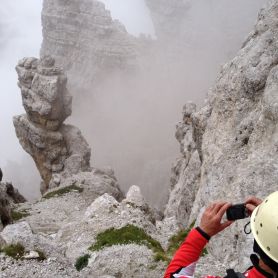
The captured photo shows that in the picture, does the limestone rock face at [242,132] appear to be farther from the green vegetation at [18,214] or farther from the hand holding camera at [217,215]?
the green vegetation at [18,214]

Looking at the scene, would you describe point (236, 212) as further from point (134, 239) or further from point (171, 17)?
point (171, 17)

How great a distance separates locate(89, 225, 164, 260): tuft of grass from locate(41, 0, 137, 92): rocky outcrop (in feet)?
455

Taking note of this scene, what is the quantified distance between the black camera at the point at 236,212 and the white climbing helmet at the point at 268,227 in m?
0.71

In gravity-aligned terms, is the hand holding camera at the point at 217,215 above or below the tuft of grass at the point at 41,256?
above

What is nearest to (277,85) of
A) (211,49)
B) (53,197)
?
(53,197)

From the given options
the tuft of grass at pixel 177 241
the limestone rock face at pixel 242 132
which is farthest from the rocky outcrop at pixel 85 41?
the tuft of grass at pixel 177 241

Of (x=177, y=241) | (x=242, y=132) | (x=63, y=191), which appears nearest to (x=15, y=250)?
(x=177, y=241)

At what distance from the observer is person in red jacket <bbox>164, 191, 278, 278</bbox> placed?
6352 mm

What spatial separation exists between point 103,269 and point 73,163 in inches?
Result: 1863

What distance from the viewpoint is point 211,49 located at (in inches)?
7347

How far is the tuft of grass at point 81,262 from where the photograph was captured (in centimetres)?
2534

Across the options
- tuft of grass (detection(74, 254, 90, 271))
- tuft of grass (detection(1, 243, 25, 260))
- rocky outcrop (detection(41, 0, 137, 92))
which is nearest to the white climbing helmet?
tuft of grass (detection(1, 243, 25, 260))

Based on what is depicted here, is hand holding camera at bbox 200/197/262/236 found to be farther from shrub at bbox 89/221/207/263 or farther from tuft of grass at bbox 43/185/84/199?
tuft of grass at bbox 43/185/84/199

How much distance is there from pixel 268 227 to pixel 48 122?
220 ft
